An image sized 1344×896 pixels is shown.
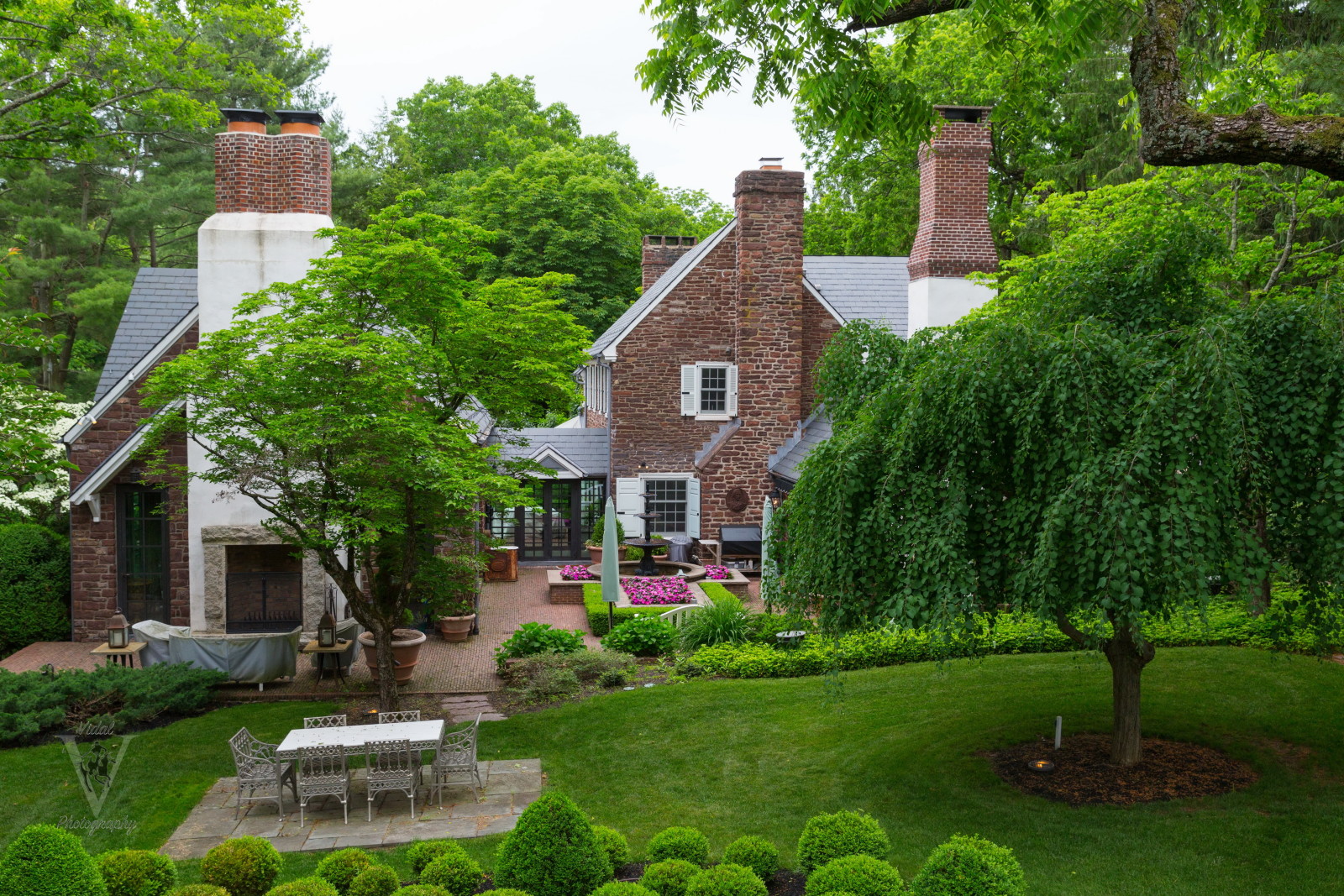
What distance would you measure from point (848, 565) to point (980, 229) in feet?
38.6

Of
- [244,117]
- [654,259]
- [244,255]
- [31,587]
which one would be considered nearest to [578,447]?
[654,259]

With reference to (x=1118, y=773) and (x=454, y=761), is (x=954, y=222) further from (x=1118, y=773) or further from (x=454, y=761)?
(x=454, y=761)

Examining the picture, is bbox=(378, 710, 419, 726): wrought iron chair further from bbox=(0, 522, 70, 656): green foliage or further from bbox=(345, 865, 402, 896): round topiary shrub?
bbox=(0, 522, 70, 656): green foliage

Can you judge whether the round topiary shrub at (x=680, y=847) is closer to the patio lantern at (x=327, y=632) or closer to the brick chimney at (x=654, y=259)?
the patio lantern at (x=327, y=632)

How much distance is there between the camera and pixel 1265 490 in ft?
25.2

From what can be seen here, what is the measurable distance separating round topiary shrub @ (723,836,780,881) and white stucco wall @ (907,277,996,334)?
497 inches

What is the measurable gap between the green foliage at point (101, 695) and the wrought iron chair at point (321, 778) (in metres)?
3.66

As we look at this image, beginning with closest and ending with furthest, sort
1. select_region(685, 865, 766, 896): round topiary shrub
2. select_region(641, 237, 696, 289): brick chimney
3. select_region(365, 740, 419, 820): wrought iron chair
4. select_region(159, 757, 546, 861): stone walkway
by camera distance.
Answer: select_region(685, 865, 766, 896): round topiary shrub, select_region(159, 757, 546, 861): stone walkway, select_region(365, 740, 419, 820): wrought iron chair, select_region(641, 237, 696, 289): brick chimney

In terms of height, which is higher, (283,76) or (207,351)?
(283,76)

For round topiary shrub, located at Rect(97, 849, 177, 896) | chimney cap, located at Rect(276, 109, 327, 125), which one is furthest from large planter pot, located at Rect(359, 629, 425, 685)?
chimney cap, located at Rect(276, 109, 327, 125)

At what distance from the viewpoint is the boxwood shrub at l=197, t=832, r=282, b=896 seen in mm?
6887

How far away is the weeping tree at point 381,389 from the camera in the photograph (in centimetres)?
1131

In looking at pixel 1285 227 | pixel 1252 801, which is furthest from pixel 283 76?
pixel 1252 801

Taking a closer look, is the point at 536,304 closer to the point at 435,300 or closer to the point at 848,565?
the point at 435,300
